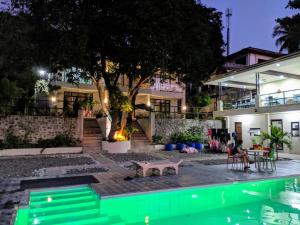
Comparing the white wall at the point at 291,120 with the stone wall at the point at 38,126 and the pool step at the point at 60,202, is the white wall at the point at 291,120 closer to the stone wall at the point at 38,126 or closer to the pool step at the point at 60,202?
the stone wall at the point at 38,126

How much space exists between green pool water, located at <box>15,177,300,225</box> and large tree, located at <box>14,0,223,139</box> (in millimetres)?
7552

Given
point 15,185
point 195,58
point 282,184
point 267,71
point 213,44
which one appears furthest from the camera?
point 213,44

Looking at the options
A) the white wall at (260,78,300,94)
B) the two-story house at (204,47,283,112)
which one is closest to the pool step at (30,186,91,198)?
the white wall at (260,78,300,94)

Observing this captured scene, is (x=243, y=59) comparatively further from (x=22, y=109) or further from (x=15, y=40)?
(x=15, y=40)

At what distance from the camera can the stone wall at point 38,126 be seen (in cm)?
1701

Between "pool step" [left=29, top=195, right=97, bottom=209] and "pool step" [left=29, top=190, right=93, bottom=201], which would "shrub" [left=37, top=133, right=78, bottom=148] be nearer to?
"pool step" [left=29, top=190, right=93, bottom=201]

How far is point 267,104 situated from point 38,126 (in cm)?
1585

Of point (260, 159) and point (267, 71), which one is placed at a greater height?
point (267, 71)

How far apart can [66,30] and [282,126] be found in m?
14.4

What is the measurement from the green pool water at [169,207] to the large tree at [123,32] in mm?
7552

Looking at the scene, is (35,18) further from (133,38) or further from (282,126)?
(282,126)

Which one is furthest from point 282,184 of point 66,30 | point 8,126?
point 8,126

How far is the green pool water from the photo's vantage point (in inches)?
241

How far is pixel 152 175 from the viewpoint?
9.74 m
